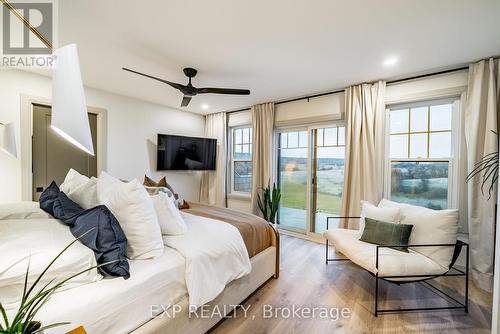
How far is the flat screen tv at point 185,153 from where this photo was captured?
3.93m

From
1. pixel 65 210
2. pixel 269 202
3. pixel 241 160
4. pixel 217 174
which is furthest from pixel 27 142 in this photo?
pixel 269 202

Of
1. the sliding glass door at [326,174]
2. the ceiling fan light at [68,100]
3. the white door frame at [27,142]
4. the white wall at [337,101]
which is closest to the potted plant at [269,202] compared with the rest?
the white wall at [337,101]

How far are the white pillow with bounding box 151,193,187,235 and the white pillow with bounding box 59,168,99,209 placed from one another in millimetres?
411

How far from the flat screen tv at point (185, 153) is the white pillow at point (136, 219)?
262 cm

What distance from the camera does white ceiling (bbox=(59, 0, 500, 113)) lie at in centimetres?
156

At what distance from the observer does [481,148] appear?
7.31 feet

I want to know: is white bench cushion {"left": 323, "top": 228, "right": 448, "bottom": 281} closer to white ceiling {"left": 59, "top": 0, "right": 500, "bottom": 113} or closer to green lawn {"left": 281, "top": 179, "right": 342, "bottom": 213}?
green lawn {"left": 281, "top": 179, "right": 342, "bottom": 213}

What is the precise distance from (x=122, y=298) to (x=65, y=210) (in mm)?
691

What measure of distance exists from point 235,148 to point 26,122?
326cm

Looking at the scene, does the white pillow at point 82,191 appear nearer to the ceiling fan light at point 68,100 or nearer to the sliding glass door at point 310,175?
the ceiling fan light at point 68,100

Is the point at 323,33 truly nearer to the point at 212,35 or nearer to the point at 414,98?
the point at 212,35

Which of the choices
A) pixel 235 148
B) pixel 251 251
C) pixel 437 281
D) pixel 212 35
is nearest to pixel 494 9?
pixel 212 35

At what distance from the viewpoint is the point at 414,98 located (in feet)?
8.71

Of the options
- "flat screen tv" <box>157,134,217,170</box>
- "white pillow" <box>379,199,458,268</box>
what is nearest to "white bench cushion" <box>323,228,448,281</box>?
"white pillow" <box>379,199,458,268</box>
